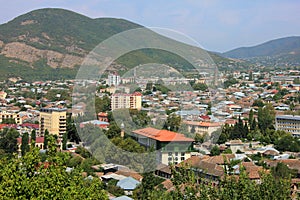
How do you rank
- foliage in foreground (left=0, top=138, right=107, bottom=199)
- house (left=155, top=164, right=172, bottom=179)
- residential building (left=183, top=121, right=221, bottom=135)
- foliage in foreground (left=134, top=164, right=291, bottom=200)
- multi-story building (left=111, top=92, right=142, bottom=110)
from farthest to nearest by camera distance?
multi-story building (left=111, top=92, right=142, bottom=110) < residential building (left=183, top=121, right=221, bottom=135) < house (left=155, top=164, right=172, bottom=179) < foliage in foreground (left=134, top=164, right=291, bottom=200) < foliage in foreground (left=0, top=138, right=107, bottom=199)

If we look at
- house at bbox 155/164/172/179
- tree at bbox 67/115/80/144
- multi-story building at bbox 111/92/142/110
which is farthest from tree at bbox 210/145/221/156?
multi-story building at bbox 111/92/142/110

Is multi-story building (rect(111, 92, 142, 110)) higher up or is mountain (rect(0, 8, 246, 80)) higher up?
mountain (rect(0, 8, 246, 80))

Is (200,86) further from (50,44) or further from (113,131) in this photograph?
(50,44)

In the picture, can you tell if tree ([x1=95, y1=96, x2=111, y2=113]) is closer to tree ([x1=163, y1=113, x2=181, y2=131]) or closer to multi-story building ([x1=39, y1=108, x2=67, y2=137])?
multi-story building ([x1=39, y1=108, x2=67, y2=137])

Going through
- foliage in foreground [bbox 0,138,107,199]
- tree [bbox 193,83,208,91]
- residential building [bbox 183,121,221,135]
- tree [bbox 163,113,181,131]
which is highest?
foliage in foreground [bbox 0,138,107,199]

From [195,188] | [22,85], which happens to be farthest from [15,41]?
[195,188]

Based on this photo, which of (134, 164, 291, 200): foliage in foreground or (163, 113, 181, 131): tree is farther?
(163, 113, 181, 131): tree
